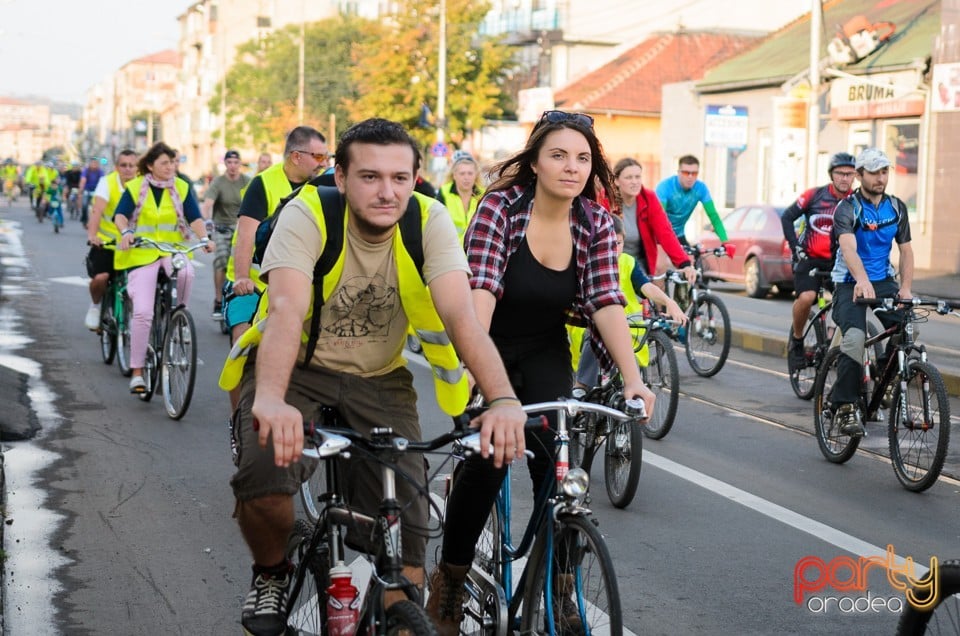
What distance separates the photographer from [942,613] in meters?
3.64

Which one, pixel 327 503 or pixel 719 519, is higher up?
pixel 327 503

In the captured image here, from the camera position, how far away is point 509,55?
180ft

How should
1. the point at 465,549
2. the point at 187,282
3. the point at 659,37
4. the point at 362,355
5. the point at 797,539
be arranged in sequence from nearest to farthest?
the point at 362,355, the point at 465,549, the point at 797,539, the point at 187,282, the point at 659,37

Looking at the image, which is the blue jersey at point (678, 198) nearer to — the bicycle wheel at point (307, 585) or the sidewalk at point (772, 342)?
the sidewalk at point (772, 342)

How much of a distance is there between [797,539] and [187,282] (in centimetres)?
544

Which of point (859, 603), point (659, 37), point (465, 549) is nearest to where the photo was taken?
point (465, 549)

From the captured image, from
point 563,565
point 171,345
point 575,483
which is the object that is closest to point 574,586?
point 563,565

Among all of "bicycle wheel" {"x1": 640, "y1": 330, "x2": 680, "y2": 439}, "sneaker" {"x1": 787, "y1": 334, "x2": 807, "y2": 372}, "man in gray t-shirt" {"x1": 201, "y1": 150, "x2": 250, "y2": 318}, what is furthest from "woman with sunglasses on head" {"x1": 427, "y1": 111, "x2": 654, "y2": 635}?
"man in gray t-shirt" {"x1": 201, "y1": 150, "x2": 250, "y2": 318}

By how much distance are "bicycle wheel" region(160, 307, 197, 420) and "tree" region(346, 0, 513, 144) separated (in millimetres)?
41067

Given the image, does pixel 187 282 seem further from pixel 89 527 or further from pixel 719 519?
pixel 719 519

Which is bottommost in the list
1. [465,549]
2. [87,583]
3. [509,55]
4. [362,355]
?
[87,583]

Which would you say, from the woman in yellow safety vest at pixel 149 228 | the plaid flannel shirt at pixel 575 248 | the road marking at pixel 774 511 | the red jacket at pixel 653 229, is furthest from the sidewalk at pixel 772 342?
the plaid flannel shirt at pixel 575 248

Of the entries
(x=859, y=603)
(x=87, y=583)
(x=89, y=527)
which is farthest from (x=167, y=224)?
(x=859, y=603)

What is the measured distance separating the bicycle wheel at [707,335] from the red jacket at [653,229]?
1.89 metres
